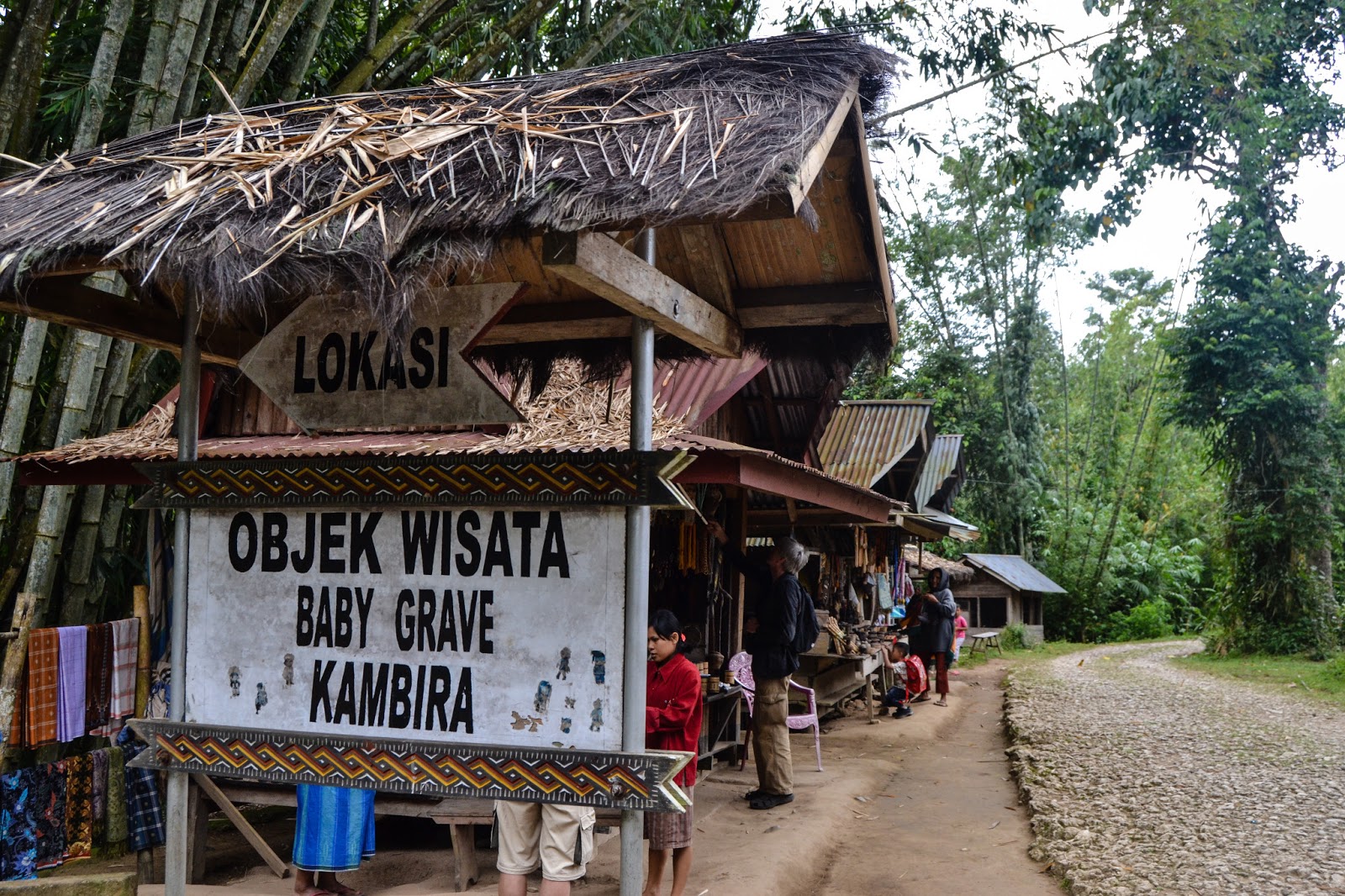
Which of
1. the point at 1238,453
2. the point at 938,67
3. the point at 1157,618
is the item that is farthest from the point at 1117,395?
the point at 938,67

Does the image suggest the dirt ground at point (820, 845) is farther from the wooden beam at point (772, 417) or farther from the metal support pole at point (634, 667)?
the metal support pole at point (634, 667)

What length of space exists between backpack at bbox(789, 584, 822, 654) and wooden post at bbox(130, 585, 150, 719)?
4495 millimetres

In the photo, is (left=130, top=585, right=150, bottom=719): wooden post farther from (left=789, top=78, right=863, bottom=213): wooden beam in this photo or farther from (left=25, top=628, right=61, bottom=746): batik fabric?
(left=789, top=78, right=863, bottom=213): wooden beam

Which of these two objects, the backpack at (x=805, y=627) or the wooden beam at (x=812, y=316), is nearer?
the wooden beam at (x=812, y=316)

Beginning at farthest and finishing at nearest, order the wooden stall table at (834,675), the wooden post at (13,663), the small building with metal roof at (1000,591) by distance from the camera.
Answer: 1. the small building with metal roof at (1000,591)
2. the wooden stall table at (834,675)
3. the wooden post at (13,663)

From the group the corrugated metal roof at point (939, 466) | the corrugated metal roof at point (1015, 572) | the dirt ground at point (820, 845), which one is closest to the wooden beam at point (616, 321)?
the dirt ground at point (820, 845)

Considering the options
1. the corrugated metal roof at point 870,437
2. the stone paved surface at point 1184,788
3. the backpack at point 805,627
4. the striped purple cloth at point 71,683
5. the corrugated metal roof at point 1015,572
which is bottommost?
the stone paved surface at point 1184,788

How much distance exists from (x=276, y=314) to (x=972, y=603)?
2796 cm

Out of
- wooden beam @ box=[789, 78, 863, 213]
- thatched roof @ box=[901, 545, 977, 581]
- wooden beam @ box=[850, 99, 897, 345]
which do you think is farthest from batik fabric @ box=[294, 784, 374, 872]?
thatched roof @ box=[901, 545, 977, 581]

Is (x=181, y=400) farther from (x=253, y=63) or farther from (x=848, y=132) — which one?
(x=253, y=63)

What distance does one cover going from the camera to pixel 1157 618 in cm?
3253

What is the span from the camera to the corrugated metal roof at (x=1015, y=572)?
28.2m

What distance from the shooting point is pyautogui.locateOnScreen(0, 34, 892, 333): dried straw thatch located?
10.8ft

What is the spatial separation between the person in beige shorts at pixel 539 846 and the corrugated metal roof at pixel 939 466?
14.1m
